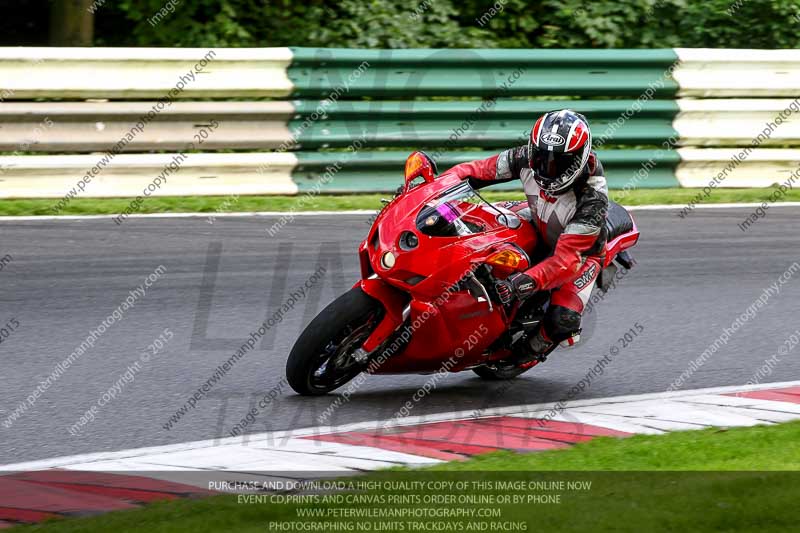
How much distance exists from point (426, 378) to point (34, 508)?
2922 millimetres

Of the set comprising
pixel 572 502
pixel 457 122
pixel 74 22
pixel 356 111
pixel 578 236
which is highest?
pixel 572 502

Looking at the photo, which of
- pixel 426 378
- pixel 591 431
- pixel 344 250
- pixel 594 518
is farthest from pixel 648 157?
pixel 594 518

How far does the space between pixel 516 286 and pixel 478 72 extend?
5.79m

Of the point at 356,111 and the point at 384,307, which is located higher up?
the point at 384,307

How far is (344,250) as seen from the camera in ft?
30.3

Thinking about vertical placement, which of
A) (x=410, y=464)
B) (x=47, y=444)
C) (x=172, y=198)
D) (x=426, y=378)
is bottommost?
(x=172, y=198)

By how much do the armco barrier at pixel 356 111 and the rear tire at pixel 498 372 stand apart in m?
4.25

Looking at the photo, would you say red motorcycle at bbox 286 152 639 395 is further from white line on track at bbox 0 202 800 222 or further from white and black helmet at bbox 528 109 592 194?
white line on track at bbox 0 202 800 222

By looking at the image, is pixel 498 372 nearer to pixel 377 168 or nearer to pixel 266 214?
pixel 266 214

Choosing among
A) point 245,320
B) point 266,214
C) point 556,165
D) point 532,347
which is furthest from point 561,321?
point 266,214

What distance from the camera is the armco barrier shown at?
33.6 feet

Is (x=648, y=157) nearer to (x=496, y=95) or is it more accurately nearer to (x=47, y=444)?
(x=496, y=95)

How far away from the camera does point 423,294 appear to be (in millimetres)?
5980

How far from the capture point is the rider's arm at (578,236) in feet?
20.0
